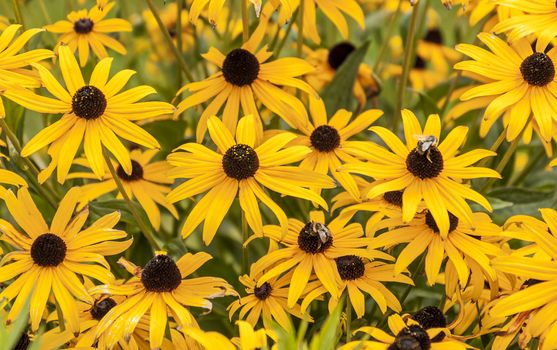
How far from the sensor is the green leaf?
1671 mm

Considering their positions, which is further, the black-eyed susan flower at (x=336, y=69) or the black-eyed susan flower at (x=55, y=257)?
the black-eyed susan flower at (x=336, y=69)

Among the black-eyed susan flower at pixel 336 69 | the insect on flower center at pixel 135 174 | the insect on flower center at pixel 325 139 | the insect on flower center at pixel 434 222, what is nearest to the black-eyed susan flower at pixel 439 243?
the insect on flower center at pixel 434 222

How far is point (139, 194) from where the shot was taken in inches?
58.2

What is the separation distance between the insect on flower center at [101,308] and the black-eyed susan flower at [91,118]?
0.18 metres

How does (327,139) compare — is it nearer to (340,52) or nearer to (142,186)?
(142,186)

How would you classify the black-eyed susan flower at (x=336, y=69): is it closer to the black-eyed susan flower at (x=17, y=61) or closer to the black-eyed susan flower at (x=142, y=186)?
the black-eyed susan flower at (x=142, y=186)

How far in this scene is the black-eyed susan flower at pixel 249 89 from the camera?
137 cm

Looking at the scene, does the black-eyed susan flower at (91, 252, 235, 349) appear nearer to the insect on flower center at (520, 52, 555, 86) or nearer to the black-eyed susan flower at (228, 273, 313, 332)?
the black-eyed susan flower at (228, 273, 313, 332)

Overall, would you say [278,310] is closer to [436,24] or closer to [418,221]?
[418,221]

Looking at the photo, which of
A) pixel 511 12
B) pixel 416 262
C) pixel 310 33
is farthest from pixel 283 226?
pixel 511 12

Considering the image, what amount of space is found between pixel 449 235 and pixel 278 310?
0.25 metres

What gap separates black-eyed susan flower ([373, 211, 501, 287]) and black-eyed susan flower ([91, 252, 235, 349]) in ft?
0.75

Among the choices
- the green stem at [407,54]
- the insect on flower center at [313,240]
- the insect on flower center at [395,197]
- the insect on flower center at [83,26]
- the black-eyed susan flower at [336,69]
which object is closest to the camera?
the insect on flower center at [313,240]

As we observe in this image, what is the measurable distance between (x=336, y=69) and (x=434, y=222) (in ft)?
2.46
